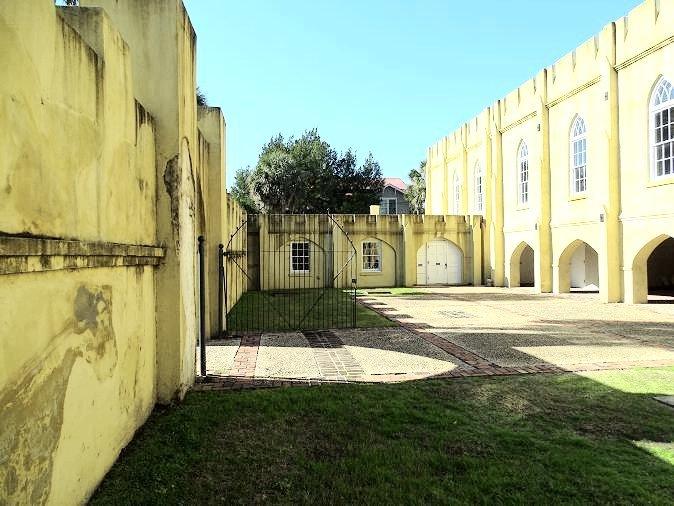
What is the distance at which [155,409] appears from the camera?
5.52 metres

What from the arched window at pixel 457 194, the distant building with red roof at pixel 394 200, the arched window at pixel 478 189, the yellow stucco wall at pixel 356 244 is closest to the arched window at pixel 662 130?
the yellow stucco wall at pixel 356 244

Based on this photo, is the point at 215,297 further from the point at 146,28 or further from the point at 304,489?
the point at 304,489

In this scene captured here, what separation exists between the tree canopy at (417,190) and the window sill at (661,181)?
32.9 m

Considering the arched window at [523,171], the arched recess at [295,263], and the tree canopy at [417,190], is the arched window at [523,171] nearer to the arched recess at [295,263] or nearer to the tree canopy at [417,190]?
the arched recess at [295,263]

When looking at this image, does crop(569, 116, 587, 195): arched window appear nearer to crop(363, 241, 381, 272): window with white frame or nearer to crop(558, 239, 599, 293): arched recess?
crop(558, 239, 599, 293): arched recess

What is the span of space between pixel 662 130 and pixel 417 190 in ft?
113

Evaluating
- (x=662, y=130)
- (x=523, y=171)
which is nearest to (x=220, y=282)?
(x=662, y=130)

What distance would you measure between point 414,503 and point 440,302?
48.1ft

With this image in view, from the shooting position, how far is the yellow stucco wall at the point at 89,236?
8.70 feet

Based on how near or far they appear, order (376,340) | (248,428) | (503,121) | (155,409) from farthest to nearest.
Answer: (503,121), (376,340), (155,409), (248,428)

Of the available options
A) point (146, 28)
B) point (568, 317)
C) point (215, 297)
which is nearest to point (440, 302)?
point (568, 317)

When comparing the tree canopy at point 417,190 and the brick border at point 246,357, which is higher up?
the tree canopy at point 417,190

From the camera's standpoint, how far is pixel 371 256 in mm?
26406

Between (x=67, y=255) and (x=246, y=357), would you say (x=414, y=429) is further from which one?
(x=246, y=357)
